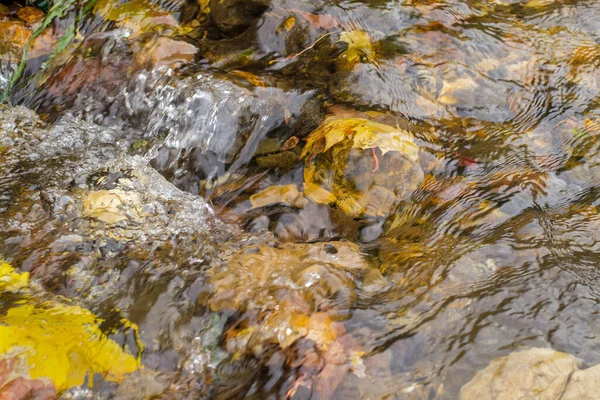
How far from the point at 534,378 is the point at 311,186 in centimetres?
170

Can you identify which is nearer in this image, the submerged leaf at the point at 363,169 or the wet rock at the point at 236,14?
the submerged leaf at the point at 363,169

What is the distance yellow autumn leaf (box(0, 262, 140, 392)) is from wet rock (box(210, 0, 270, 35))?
2.55 meters

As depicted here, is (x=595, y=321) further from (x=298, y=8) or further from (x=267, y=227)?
(x=298, y=8)

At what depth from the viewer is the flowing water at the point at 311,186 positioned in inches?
85.5

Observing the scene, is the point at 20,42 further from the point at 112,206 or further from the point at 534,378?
the point at 534,378

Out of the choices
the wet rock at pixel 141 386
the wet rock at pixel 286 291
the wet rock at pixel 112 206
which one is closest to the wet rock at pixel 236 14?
the wet rock at pixel 112 206

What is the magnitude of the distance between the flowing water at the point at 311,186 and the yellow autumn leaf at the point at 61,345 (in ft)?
0.25

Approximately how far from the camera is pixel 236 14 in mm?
4070

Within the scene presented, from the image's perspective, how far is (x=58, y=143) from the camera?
146 inches

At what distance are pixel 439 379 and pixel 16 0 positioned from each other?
4.99 m

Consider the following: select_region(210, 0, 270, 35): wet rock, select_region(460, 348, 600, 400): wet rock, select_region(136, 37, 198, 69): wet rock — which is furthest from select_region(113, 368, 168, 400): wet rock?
select_region(210, 0, 270, 35): wet rock

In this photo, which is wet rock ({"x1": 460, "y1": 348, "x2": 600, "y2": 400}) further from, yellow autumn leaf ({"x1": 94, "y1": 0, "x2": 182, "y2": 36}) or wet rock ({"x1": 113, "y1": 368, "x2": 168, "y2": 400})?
yellow autumn leaf ({"x1": 94, "y1": 0, "x2": 182, "y2": 36})

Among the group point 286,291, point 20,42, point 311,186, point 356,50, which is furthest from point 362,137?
point 20,42

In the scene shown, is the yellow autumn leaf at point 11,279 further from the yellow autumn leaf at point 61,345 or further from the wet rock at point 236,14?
the wet rock at point 236,14
